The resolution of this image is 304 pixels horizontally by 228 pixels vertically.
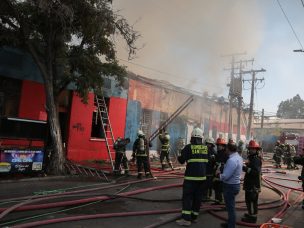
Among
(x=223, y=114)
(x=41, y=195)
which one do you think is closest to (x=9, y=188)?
(x=41, y=195)

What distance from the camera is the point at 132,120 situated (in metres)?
19.3

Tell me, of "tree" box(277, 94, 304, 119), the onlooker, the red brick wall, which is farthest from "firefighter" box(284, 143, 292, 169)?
"tree" box(277, 94, 304, 119)

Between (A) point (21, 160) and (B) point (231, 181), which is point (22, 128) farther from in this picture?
(B) point (231, 181)

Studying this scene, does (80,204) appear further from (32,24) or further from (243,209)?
(32,24)

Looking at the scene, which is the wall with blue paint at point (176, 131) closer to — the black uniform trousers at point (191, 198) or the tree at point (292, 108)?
the black uniform trousers at point (191, 198)

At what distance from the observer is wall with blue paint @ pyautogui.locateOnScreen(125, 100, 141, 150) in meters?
18.9

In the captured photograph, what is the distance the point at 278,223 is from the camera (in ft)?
24.3

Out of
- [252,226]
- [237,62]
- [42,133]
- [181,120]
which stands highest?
[237,62]

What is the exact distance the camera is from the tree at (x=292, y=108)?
106m

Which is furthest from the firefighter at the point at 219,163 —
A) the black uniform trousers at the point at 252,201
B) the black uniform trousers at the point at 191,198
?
the black uniform trousers at the point at 191,198

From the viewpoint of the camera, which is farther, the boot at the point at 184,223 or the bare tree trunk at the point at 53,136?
the bare tree trunk at the point at 53,136

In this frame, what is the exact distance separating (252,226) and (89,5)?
789cm

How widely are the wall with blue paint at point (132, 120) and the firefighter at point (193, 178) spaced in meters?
11.9

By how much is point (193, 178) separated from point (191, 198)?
1.24ft
